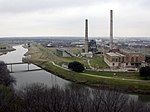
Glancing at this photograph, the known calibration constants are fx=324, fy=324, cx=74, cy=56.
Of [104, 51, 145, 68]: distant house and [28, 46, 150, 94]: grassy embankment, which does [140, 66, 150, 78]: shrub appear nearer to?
[28, 46, 150, 94]: grassy embankment

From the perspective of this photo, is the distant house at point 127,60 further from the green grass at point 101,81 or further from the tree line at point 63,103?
the tree line at point 63,103

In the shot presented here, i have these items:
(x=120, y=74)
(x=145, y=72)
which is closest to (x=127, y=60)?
(x=120, y=74)

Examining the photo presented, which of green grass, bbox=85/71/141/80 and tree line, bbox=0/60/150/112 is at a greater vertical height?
tree line, bbox=0/60/150/112

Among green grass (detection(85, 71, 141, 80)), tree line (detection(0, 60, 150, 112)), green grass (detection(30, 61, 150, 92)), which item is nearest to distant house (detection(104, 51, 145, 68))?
green grass (detection(85, 71, 141, 80))

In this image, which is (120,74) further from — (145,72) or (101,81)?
(101,81)

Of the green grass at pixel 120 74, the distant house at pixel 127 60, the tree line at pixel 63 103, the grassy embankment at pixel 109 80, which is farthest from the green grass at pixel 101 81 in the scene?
the tree line at pixel 63 103

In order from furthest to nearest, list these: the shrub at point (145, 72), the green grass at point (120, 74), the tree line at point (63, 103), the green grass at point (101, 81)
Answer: the green grass at point (120, 74)
the shrub at point (145, 72)
the green grass at point (101, 81)
the tree line at point (63, 103)

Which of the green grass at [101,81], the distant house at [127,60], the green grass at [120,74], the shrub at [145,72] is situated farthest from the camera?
the distant house at [127,60]

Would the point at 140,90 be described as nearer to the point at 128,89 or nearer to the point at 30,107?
the point at 128,89

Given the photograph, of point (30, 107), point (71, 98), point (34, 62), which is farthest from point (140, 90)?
point (34, 62)

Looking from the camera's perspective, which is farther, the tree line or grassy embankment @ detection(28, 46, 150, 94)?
grassy embankment @ detection(28, 46, 150, 94)

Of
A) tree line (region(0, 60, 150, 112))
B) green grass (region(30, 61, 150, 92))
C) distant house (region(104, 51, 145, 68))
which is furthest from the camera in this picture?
distant house (region(104, 51, 145, 68))

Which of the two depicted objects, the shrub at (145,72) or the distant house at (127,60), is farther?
the distant house at (127,60)
